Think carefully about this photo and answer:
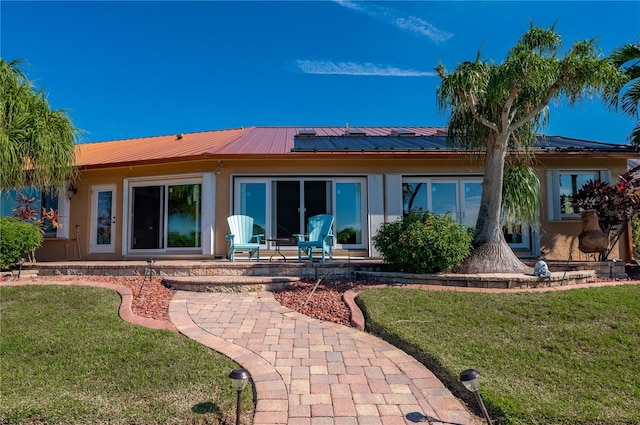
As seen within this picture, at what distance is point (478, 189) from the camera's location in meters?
8.80

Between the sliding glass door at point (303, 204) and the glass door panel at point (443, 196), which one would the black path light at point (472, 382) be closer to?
the sliding glass door at point (303, 204)

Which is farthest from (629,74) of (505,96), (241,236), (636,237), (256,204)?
(241,236)

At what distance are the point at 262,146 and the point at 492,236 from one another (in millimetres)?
5655

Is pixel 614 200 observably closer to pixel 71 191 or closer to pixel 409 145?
pixel 409 145

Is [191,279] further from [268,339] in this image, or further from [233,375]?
[233,375]

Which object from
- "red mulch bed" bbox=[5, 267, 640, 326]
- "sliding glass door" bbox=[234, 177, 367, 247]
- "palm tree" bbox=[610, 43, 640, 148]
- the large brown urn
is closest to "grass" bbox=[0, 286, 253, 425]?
"red mulch bed" bbox=[5, 267, 640, 326]

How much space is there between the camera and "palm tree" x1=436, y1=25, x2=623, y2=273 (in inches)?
205

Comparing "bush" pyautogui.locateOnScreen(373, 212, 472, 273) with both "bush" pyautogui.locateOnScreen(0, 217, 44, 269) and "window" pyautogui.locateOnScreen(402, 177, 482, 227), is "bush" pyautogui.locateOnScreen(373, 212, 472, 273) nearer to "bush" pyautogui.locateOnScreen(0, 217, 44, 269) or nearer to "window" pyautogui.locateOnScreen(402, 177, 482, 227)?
"window" pyautogui.locateOnScreen(402, 177, 482, 227)

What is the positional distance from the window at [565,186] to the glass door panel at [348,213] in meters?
4.46

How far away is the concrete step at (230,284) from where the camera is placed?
5.81m

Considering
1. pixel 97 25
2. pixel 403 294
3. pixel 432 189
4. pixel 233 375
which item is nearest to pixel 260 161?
pixel 432 189

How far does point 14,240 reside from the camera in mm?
6852

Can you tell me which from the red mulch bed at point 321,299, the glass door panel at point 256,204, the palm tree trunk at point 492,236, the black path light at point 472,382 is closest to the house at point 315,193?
the glass door panel at point 256,204

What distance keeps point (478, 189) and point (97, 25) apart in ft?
34.7
